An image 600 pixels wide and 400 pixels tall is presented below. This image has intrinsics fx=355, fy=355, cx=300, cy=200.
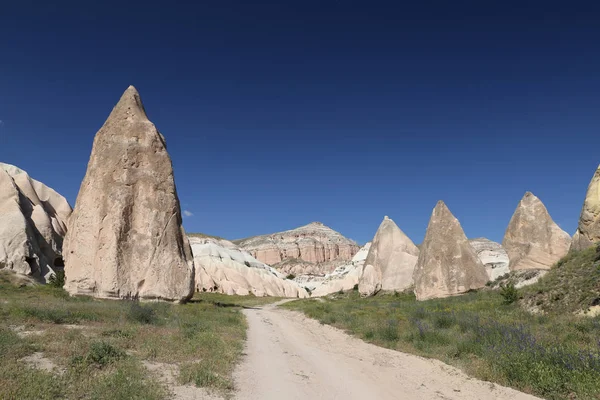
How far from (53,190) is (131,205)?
109ft

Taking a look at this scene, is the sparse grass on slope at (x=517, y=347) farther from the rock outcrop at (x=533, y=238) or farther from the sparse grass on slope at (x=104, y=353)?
the rock outcrop at (x=533, y=238)

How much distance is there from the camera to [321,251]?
490 feet

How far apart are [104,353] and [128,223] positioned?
15391 millimetres

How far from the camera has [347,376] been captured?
7102mm

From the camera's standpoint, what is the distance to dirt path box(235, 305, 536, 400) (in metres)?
5.97

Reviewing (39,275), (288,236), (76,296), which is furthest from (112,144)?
(288,236)

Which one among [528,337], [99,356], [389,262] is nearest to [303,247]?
[389,262]

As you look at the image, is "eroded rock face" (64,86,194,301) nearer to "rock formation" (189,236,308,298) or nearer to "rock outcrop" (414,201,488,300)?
"rock outcrop" (414,201,488,300)

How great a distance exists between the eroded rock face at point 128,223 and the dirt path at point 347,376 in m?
12.0

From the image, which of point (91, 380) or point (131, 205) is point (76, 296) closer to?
point (131, 205)

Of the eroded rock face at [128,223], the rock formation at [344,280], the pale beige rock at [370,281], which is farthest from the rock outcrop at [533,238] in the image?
the rock formation at [344,280]

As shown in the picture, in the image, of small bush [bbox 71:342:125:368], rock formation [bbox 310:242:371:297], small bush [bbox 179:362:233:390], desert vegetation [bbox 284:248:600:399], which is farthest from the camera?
rock formation [bbox 310:242:371:297]

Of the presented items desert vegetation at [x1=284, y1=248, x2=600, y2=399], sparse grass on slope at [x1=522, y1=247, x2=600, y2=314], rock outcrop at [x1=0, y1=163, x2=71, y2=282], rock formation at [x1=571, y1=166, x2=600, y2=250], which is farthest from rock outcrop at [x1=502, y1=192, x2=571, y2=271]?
rock outcrop at [x1=0, y1=163, x2=71, y2=282]

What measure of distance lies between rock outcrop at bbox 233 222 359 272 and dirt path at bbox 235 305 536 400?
12503 cm
